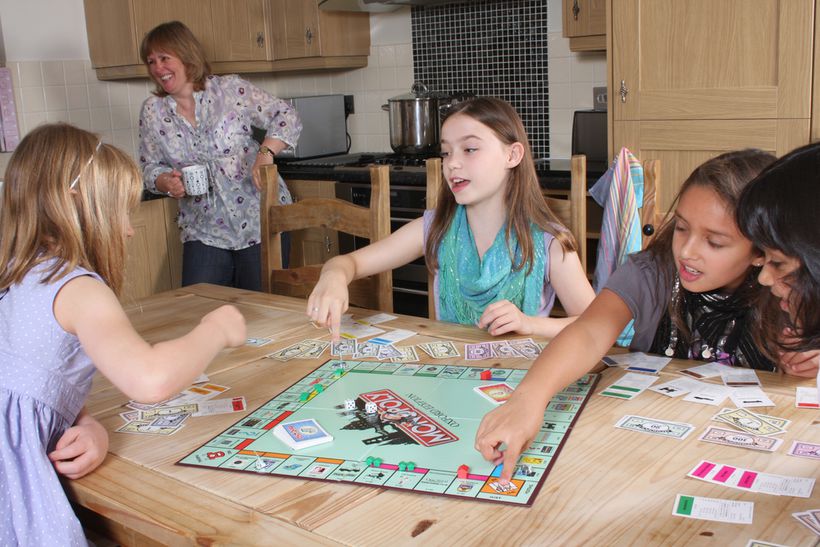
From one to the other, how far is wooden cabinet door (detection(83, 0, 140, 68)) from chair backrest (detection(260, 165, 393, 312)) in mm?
2035

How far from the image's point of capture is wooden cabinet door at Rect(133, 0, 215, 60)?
4.10 meters

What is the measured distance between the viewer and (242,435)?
126cm

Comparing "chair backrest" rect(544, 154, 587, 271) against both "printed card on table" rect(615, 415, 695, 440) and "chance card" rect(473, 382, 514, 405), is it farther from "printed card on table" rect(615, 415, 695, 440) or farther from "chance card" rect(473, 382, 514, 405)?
"printed card on table" rect(615, 415, 695, 440)

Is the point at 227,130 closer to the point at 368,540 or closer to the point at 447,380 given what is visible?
the point at 447,380

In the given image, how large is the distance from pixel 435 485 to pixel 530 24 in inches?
124

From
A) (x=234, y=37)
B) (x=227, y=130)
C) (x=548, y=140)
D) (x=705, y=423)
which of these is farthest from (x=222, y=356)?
(x=234, y=37)

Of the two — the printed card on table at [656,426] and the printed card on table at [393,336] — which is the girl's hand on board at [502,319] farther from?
the printed card on table at [656,426]

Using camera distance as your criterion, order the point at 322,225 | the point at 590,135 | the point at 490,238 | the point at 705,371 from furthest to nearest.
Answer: the point at 590,135 < the point at 322,225 < the point at 490,238 < the point at 705,371

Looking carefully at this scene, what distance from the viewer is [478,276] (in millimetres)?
2090

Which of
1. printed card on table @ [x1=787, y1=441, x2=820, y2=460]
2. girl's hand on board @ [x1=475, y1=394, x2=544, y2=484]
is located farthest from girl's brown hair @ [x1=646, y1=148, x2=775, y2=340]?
girl's hand on board @ [x1=475, y1=394, x2=544, y2=484]

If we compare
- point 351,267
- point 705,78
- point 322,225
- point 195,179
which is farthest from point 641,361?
point 195,179

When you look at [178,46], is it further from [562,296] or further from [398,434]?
[398,434]

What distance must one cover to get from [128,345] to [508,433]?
54cm

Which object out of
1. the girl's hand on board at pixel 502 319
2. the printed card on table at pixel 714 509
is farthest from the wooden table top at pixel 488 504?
the girl's hand on board at pixel 502 319
